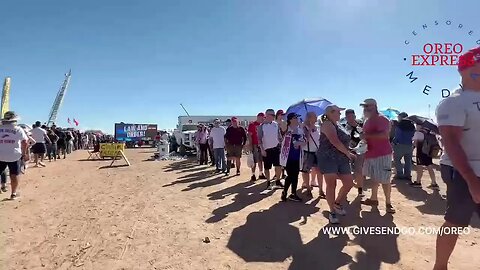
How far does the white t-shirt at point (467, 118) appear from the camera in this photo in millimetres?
2439

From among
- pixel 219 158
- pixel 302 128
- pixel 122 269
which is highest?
pixel 302 128

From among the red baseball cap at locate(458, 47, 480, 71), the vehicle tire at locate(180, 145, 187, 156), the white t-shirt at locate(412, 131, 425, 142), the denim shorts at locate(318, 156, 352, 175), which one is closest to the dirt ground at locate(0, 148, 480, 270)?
the denim shorts at locate(318, 156, 352, 175)

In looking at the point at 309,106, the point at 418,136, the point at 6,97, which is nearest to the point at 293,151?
the point at 309,106

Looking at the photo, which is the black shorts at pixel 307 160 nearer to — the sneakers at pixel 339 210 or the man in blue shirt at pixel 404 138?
the sneakers at pixel 339 210

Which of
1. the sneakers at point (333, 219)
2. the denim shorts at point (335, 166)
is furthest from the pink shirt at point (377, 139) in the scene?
the sneakers at point (333, 219)

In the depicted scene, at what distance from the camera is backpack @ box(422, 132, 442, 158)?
7.62 metres

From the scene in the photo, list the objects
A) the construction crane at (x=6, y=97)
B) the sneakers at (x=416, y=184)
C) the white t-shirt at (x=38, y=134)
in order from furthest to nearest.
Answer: the construction crane at (x=6, y=97) < the white t-shirt at (x=38, y=134) < the sneakers at (x=416, y=184)

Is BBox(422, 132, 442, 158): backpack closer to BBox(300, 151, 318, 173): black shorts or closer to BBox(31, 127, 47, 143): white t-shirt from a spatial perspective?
BBox(300, 151, 318, 173): black shorts

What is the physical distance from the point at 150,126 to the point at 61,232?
3971cm

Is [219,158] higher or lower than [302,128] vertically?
lower

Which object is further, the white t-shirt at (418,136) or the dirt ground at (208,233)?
the white t-shirt at (418,136)

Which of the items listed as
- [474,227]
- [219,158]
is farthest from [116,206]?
[474,227]

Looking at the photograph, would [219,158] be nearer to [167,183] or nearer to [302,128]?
[167,183]

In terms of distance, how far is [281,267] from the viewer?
3.48 m
